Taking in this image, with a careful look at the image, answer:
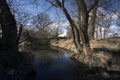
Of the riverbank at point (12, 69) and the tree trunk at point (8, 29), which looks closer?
the riverbank at point (12, 69)

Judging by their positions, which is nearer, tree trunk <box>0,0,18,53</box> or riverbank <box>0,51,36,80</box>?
riverbank <box>0,51,36,80</box>

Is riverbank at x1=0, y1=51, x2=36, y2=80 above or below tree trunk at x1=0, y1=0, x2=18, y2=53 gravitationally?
below

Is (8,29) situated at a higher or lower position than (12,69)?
higher

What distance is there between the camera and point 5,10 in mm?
14266

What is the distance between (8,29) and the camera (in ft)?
49.1

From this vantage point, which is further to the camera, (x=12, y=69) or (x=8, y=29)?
(x=8, y=29)

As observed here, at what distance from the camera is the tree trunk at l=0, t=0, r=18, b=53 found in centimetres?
1433

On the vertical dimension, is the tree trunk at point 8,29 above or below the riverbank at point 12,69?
above

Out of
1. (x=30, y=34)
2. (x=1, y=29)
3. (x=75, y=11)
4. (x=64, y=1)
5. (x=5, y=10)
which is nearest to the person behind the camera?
(x=5, y=10)

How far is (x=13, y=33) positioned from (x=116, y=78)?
7.24 metres

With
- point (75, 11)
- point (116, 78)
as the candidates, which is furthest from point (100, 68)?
point (75, 11)

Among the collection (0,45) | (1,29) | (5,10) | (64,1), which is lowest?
(0,45)

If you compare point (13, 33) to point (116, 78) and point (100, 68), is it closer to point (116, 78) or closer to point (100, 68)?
point (100, 68)

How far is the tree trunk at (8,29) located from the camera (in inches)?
564
